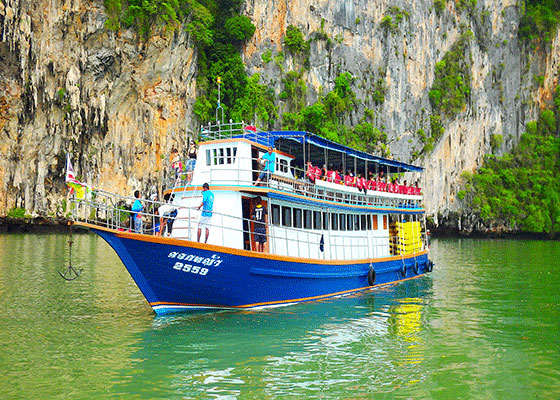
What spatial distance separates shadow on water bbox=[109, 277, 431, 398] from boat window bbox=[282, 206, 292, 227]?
2381 mm

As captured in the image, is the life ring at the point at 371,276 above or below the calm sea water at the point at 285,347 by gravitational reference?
above

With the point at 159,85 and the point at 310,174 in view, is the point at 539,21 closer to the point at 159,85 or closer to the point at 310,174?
the point at 159,85

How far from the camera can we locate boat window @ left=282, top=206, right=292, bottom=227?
14641 mm

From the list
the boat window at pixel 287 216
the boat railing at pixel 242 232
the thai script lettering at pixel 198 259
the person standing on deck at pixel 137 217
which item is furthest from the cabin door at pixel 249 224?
the person standing on deck at pixel 137 217

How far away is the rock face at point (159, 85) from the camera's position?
143 feet

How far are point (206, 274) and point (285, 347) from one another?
286cm

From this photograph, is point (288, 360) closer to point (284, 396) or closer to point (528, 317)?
point (284, 396)

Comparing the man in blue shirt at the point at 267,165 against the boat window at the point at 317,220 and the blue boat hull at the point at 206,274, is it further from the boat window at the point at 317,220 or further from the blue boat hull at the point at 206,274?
the boat window at the point at 317,220

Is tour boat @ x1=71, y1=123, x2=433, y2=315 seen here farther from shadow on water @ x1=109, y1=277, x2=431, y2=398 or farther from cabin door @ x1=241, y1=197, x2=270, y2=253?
shadow on water @ x1=109, y1=277, x2=431, y2=398

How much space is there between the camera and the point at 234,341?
10.3 metres

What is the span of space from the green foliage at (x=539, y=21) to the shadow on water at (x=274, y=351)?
66380 mm

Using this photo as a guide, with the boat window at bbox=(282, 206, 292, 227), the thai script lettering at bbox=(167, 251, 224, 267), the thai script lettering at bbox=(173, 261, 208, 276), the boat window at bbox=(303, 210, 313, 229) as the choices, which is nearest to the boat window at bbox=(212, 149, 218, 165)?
the boat window at bbox=(282, 206, 292, 227)

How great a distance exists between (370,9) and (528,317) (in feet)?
173

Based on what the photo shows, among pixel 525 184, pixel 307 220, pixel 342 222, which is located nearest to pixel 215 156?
pixel 307 220
